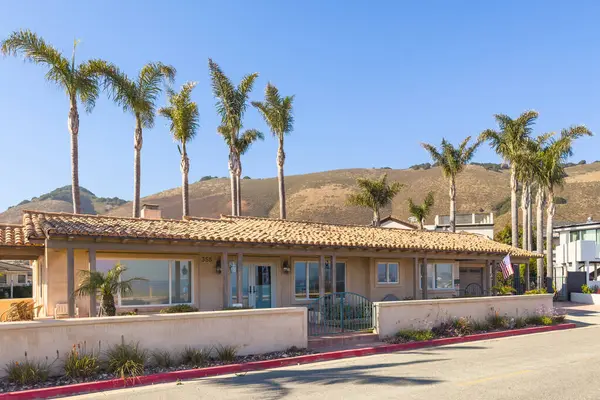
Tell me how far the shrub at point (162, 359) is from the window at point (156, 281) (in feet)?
18.4

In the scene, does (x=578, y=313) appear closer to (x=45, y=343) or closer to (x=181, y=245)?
(x=181, y=245)

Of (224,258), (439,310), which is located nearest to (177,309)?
(224,258)

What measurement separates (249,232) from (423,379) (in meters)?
10.3

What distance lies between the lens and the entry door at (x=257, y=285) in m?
20.8

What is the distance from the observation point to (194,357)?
12.7m

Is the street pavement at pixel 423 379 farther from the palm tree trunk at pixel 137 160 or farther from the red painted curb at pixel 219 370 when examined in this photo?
the palm tree trunk at pixel 137 160

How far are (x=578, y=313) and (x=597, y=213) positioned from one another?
67.4 m

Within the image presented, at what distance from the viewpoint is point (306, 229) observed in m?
23.5

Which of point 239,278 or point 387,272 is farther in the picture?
point 387,272

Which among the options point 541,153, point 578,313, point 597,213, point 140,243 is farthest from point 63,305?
point 597,213

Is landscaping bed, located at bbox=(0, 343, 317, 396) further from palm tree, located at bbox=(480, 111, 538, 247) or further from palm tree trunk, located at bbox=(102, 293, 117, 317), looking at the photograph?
palm tree, located at bbox=(480, 111, 538, 247)

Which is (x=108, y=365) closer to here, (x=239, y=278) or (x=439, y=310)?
(x=239, y=278)

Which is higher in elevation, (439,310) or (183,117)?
(183,117)

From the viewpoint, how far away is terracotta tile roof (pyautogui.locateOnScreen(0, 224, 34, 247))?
1716 centimetres
